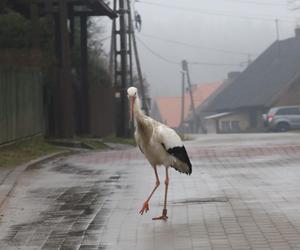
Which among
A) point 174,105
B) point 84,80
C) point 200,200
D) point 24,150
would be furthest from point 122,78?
point 174,105

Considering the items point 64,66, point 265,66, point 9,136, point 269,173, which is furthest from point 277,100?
point 269,173

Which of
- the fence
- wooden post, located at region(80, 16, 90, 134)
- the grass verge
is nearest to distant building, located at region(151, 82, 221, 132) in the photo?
wooden post, located at region(80, 16, 90, 134)

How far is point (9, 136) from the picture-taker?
20875mm

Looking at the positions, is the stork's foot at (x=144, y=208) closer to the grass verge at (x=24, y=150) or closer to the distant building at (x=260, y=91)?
the grass verge at (x=24, y=150)

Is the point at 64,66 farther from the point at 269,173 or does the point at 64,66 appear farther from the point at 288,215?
the point at 288,215

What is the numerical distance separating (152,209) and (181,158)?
3.02ft

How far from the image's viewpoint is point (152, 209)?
10352 mm

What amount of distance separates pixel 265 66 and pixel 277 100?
405 inches

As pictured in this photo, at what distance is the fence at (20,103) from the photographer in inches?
817

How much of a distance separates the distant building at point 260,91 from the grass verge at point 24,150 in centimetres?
4293

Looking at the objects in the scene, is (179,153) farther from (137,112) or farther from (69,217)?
(69,217)

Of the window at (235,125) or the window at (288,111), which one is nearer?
the window at (288,111)

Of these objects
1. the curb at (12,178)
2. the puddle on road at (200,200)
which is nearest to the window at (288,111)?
the curb at (12,178)

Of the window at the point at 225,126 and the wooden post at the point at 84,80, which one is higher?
the wooden post at the point at 84,80
